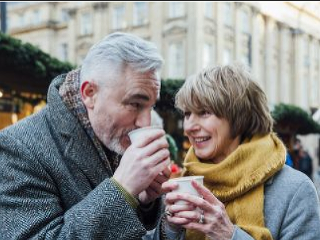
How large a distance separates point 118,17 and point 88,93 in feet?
88.8

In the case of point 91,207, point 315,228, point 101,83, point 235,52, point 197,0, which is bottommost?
point 315,228

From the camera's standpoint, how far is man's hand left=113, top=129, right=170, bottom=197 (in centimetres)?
137

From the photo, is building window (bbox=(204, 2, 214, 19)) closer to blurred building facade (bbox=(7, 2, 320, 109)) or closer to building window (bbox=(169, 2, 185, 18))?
blurred building facade (bbox=(7, 2, 320, 109))

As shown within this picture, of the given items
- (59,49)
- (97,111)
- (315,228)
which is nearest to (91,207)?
(97,111)

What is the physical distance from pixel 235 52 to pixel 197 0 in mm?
5970

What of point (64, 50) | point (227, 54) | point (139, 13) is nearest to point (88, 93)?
point (139, 13)

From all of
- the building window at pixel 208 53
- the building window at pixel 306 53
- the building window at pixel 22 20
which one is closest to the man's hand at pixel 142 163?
the building window at pixel 208 53

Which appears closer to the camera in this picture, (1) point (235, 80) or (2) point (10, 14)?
(1) point (235, 80)

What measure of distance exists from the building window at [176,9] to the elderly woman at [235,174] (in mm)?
23669

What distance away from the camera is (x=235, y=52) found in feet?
90.0

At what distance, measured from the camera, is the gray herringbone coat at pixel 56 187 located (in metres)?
1.32

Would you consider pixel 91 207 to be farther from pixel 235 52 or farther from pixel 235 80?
pixel 235 52

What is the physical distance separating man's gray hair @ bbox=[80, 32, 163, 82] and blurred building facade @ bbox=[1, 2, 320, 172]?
20604 millimetres

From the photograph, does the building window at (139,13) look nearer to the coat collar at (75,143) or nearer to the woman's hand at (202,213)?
the coat collar at (75,143)
